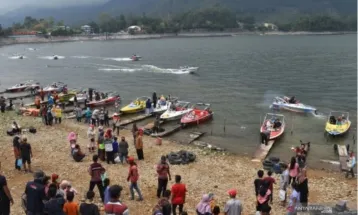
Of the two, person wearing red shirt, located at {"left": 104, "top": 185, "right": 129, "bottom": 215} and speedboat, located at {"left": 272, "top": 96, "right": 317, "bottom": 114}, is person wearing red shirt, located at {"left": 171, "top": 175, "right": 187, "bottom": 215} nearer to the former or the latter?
Result: person wearing red shirt, located at {"left": 104, "top": 185, "right": 129, "bottom": 215}

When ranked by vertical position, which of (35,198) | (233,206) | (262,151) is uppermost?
(35,198)

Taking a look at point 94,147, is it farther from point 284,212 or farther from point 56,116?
point 284,212

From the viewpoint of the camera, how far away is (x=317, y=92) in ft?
181

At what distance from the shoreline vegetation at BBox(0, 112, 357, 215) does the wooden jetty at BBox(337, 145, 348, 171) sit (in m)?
1.22

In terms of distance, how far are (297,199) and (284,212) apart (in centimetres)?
227

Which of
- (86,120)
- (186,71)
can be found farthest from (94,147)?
(186,71)

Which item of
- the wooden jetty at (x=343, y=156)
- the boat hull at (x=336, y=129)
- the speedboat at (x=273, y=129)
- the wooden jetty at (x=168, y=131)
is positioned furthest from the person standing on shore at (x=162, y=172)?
the boat hull at (x=336, y=129)

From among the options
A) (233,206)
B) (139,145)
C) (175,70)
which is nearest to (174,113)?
(139,145)

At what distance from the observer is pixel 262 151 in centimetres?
2659

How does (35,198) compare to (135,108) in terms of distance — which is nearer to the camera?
(35,198)

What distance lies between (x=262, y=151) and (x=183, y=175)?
9.22 metres

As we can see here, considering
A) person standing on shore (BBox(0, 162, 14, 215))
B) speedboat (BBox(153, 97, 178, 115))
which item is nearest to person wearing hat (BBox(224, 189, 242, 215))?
person standing on shore (BBox(0, 162, 14, 215))

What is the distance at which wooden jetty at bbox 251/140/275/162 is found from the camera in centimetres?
2463

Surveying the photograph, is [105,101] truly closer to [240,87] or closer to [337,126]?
[240,87]
